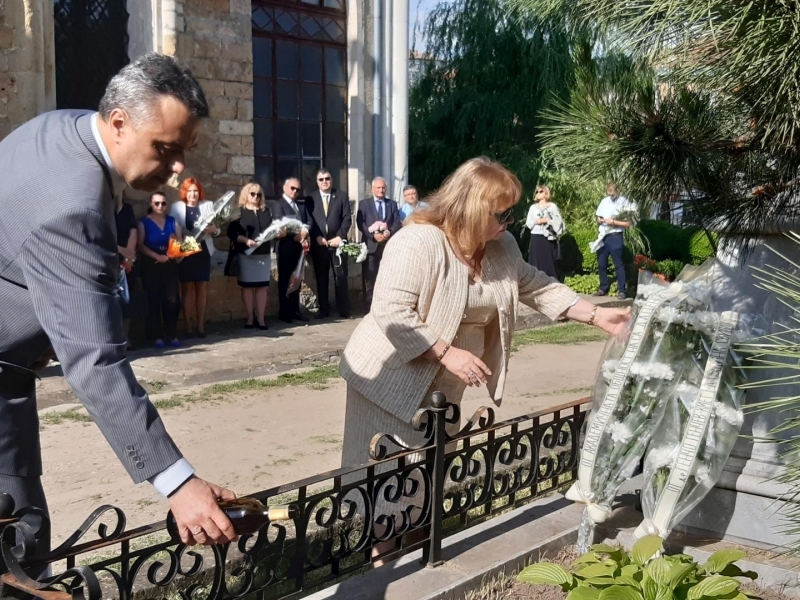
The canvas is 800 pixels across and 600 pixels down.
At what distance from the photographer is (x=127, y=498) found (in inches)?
199

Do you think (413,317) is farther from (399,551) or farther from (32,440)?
(32,440)

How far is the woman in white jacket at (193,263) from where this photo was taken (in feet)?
32.2

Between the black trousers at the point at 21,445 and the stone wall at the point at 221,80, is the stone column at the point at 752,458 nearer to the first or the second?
the black trousers at the point at 21,445

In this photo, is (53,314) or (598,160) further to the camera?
(598,160)

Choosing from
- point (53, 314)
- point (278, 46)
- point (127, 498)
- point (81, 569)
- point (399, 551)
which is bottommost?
point (127, 498)

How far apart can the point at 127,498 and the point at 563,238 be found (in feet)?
37.1

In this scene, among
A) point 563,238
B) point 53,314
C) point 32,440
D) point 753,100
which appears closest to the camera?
point 53,314

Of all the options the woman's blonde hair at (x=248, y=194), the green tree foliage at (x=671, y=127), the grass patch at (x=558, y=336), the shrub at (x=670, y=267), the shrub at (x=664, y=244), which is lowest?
the grass patch at (x=558, y=336)

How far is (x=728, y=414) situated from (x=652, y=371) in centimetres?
31

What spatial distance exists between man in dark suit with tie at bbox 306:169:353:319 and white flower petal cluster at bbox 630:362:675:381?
7.98 metres

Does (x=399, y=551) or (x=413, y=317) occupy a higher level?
(x=413, y=317)

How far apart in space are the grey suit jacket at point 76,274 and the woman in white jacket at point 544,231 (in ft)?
37.1

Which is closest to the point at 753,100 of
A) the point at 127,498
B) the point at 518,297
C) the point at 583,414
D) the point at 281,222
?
the point at 518,297

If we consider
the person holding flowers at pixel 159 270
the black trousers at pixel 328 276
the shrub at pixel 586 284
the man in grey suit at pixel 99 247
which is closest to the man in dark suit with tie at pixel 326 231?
the black trousers at pixel 328 276
